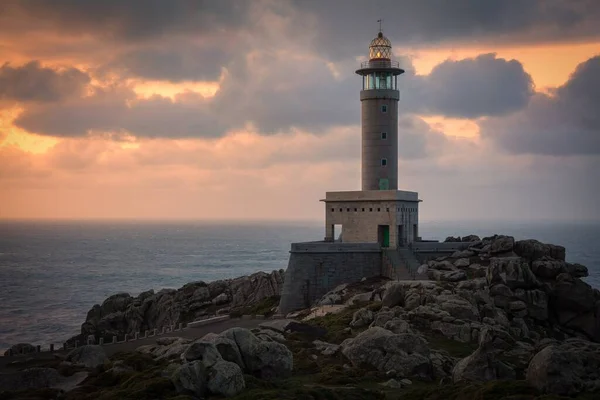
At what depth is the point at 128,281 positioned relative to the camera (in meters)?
127

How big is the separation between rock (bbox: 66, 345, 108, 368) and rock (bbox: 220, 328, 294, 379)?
6.20 metres

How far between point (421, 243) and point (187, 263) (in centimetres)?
10577

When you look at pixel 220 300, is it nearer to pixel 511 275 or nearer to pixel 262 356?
pixel 511 275

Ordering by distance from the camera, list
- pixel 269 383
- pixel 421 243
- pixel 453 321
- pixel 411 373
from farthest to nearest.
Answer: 1. pixel 421 243
2. pixel 453 321
3. pixel 411 373
4. pixel 269 383

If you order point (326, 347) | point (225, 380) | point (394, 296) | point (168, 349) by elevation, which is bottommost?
point (225, 380)

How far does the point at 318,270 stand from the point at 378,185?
410 inches

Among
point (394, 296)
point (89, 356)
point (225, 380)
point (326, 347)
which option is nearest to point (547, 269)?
point (394, 296)

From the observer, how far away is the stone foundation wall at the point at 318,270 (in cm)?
5719

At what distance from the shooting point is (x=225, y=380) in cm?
3216

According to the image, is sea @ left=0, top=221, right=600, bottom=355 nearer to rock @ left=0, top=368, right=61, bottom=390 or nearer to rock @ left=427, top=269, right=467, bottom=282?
rock @ left=427, top=269, right=467, bottom=282

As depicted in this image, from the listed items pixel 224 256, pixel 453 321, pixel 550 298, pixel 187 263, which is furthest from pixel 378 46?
pixel 224 256

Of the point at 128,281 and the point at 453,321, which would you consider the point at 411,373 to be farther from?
the point at 128,281

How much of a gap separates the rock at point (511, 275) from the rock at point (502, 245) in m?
5.03

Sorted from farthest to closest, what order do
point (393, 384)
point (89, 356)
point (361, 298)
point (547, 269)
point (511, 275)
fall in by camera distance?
point (547, 269), point (361, 298), point (511, 275), point (89, 356), point (393, 384)
